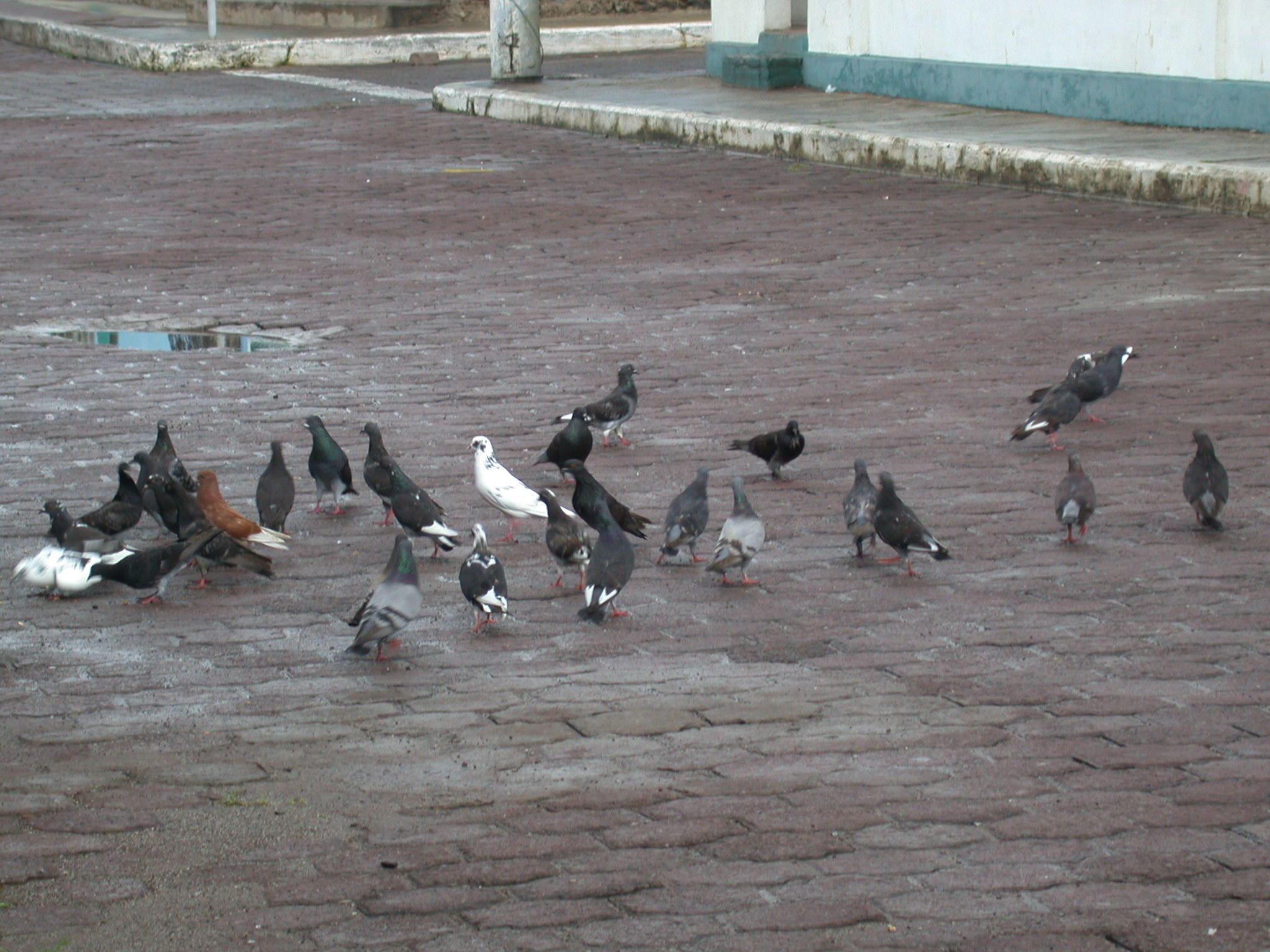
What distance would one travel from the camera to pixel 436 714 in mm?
5570

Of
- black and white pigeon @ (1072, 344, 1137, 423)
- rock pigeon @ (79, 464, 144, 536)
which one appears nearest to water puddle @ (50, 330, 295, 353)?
rock pigeon @ (79, 464, 144, 536)

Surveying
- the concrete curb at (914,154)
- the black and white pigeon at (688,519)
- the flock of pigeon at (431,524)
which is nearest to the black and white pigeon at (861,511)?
the flock of pigeon at (431,524)

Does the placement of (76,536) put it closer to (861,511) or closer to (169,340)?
(861,511)

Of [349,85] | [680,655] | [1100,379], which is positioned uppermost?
[349,85]

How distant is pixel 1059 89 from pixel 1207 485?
41.7 feet

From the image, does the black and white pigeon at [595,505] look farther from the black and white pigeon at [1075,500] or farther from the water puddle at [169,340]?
the water puddle at [169,340]

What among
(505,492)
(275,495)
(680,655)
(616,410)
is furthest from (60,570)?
(616,410)

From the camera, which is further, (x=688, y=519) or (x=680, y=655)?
(x=688, y=519)

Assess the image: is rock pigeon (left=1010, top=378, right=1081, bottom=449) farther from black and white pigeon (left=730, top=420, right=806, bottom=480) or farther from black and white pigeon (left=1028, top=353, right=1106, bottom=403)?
black and white pigeon (left=730, top=420, right=806, bottom=480)

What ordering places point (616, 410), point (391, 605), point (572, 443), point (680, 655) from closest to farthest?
point (391, 605), point (680, 655), point (572, 443), point (616, 410)

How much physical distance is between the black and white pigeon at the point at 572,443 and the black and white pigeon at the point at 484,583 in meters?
1.86

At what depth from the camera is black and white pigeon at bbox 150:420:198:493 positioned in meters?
7.63

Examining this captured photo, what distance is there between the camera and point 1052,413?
8.45 meters

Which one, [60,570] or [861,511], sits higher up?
[861,511]
